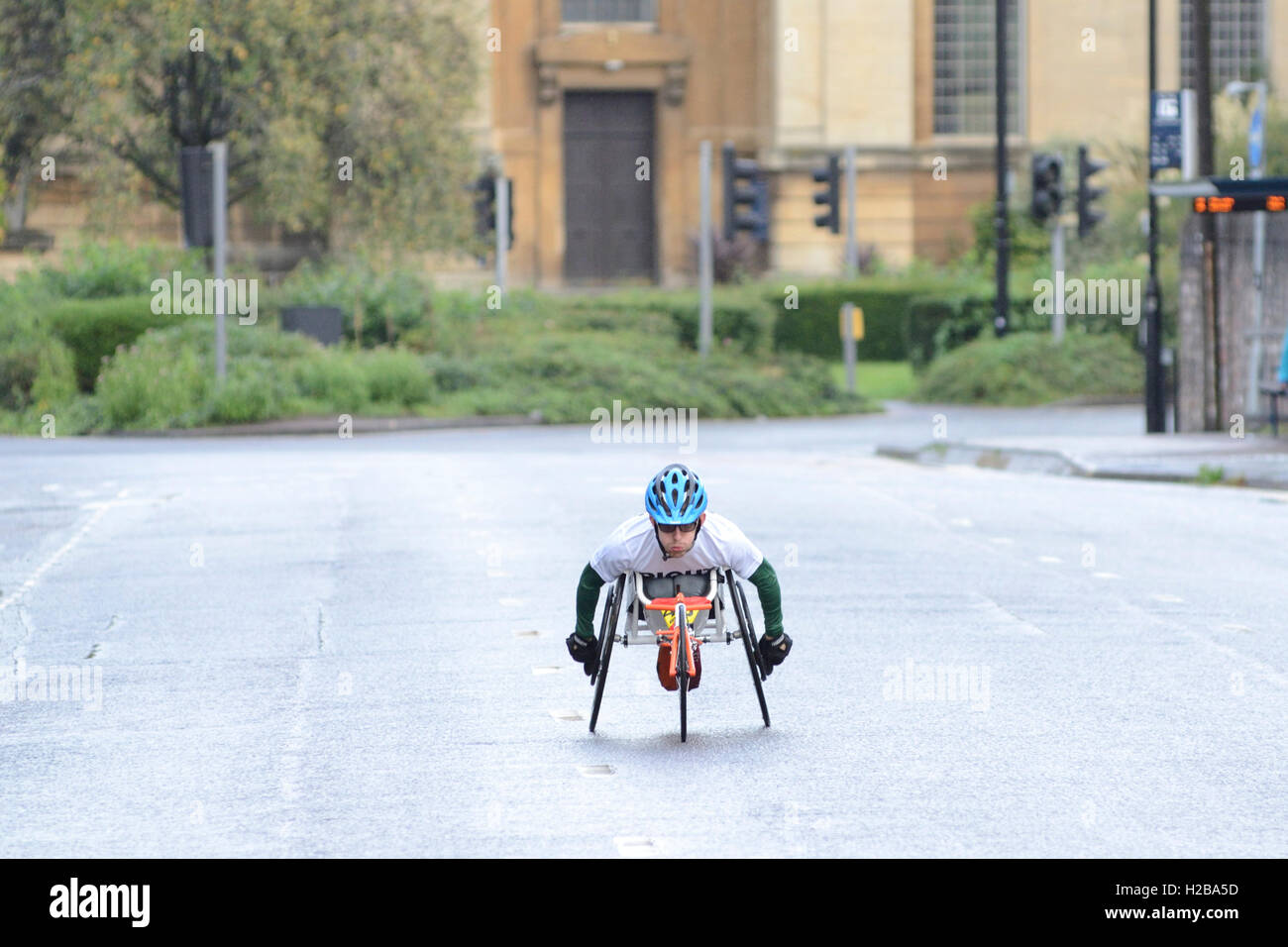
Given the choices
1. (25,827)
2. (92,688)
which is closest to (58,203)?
(92,688)

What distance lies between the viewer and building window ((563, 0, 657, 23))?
5425 cm

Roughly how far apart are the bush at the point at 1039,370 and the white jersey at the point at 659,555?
27838 mm

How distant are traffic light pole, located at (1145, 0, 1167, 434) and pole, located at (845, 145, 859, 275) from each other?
65.3ft

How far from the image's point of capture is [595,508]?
1880 cm

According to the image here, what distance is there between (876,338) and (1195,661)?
37.1 metres

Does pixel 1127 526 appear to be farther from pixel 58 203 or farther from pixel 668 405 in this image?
pixel 58 203

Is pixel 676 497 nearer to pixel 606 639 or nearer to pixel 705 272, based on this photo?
pixel 606 639

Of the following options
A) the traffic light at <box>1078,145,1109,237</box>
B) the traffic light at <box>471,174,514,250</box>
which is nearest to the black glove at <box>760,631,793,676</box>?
the traffic light at <box>1078,145,1109,237</box>

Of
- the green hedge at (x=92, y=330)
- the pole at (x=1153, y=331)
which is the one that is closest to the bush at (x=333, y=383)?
the green hedge at (x=92, y=330)

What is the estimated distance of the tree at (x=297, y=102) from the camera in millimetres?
37094

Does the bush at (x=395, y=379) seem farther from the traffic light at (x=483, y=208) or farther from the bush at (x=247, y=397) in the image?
the traffic light at (x=483, y=208)

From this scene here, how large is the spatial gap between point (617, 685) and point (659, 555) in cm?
190

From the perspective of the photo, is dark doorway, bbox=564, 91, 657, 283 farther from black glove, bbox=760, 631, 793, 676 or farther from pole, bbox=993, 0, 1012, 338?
black glove, bbox=760, 631, 793, 676

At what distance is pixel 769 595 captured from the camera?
9.00 m
